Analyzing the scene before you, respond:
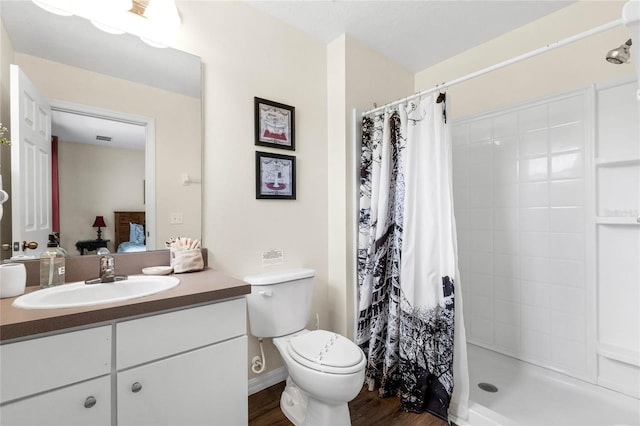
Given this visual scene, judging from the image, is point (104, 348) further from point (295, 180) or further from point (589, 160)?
point (589, 160)

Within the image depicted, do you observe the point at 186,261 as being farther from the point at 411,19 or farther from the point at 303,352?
the point at 411,19

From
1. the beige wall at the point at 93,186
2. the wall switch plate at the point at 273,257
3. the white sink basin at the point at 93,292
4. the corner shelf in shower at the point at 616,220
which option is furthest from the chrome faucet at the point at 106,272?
the corner shelf in shower at the point at 616,220

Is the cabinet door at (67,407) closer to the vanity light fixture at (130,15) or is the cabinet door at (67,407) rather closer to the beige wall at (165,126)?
the beige wall at (165,126)

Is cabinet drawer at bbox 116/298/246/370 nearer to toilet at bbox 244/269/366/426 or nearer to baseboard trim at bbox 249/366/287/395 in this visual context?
toilet at bbox 244/269/366/426

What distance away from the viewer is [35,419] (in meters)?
0.85

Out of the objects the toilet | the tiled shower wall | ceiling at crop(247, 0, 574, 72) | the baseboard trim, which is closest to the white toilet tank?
the toilet

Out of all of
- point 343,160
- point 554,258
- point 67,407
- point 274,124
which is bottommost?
point 67,407

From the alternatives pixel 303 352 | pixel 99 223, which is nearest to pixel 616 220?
pixel 303 352

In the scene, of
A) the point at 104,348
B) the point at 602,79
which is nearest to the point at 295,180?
the point at 104,348

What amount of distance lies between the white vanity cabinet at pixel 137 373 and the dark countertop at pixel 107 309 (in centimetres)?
4

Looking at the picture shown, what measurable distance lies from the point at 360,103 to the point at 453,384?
6.25 ft

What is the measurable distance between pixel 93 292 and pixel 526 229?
2626 millimetres

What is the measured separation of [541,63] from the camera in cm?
210

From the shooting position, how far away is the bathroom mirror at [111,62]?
1268 mm
